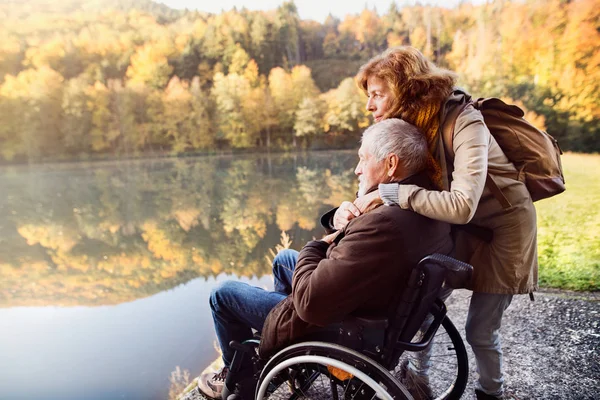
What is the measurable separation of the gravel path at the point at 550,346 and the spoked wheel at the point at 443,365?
0.71 feet

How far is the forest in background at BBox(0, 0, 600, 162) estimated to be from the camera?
18.1 metres

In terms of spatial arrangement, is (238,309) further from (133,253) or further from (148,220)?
(148,220)

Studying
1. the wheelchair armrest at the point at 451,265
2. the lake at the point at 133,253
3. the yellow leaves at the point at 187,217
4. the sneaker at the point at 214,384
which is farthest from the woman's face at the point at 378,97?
the yellow leaves at the point at 187,217

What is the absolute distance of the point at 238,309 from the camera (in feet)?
4.31

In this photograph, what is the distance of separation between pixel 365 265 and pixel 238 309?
1.94 ft

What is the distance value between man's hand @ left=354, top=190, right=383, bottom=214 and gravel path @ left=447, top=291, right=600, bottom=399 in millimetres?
1184

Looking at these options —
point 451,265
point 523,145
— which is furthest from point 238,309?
point 523,145

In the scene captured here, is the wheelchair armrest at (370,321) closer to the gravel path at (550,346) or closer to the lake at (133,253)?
the gravel path at (550,346)

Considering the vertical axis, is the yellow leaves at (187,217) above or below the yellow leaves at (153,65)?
below

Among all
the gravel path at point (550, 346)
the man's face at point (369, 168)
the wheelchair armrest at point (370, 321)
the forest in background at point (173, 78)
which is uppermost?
the forest in background at point (173, 78)

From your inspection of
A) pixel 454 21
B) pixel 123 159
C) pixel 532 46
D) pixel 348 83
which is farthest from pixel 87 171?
pixel 532 46

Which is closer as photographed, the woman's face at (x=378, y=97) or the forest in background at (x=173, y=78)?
the woman's face at (x=378, y=97)

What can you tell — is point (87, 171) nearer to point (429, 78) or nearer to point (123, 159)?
point (123, 159)

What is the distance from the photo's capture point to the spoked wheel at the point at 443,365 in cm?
138
